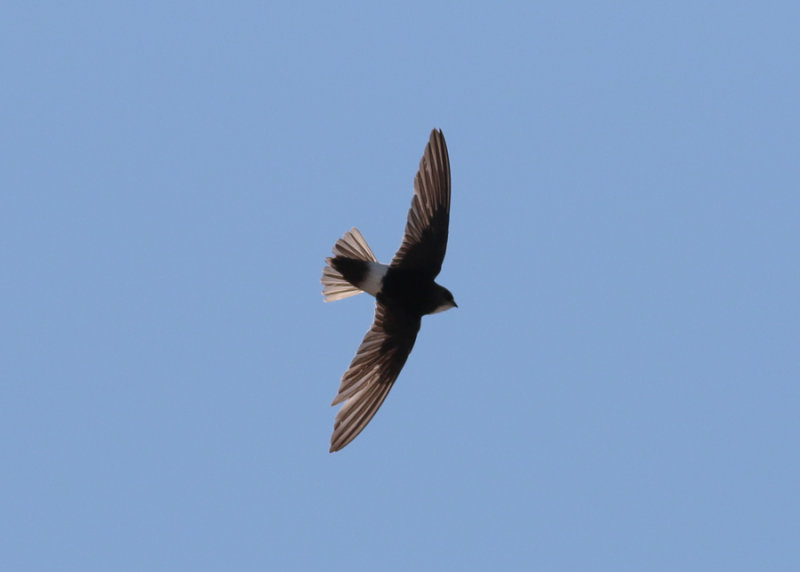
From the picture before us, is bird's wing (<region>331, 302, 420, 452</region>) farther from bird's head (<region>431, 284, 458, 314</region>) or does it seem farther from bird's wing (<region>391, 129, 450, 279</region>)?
bird's wing (<region>391, 129, 450, 279</region>)

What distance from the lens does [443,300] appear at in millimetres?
6172

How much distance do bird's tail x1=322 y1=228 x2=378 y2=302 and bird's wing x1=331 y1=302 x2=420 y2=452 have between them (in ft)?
0.79

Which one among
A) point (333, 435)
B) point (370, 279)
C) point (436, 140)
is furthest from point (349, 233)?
point (333, 435)

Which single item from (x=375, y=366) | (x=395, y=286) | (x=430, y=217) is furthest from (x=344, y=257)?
(x=375, y=366)

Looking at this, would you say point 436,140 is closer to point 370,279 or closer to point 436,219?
point 436,219

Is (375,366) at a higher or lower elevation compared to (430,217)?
lower

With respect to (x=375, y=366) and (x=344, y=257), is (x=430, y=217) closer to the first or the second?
(x=344, y=257)

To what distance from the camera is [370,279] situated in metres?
6.13

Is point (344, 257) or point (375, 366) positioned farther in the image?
point (375, 366)

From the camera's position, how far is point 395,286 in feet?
20.1

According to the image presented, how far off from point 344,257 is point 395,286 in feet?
0.98

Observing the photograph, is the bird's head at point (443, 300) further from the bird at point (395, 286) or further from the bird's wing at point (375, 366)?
the bird's wing at point (375, 366)

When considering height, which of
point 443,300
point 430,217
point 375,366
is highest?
point 430,217

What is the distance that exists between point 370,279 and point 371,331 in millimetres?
296
